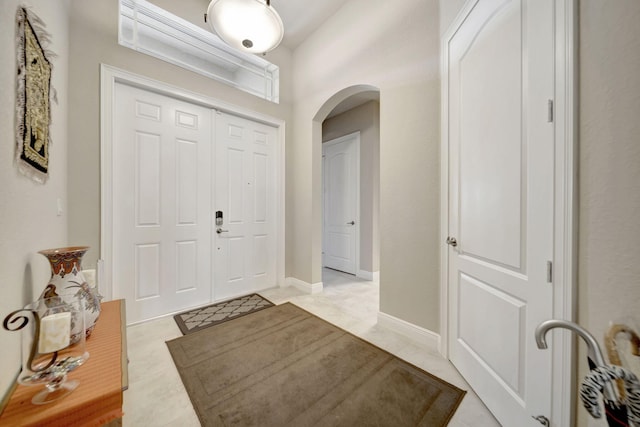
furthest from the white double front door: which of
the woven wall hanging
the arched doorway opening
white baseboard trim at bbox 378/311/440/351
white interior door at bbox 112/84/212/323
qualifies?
white baseboard trim at bbox 378/311/440/351

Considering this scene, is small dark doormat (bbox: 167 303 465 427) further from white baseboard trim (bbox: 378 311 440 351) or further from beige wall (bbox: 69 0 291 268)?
beige wall (bbox: 69 0 291 268)

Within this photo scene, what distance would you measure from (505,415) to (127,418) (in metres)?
1.95

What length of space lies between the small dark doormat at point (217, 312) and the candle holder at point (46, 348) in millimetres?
1316

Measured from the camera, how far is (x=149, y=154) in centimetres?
221

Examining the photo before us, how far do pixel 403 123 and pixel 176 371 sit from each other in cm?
261

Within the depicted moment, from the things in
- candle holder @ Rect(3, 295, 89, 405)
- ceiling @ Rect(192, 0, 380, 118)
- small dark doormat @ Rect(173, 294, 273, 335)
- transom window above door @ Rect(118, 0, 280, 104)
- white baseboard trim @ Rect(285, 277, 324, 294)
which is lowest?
small dark doormat @ Rect(173, 294, 273, 335)

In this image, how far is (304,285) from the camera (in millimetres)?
3084

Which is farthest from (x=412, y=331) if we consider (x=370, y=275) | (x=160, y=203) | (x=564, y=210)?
(x=160, y=203)

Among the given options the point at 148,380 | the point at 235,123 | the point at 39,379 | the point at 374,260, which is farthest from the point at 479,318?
the point at 235,123

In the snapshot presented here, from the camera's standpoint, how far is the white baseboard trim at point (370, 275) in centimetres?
369

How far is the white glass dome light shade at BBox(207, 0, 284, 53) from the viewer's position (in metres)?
1.39

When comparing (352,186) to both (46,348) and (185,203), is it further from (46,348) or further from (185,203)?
(46,348)

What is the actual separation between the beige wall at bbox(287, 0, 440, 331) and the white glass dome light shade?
112 cm

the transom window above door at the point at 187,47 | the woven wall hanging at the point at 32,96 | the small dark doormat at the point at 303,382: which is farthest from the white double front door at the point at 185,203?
the woven wall hanging at the point at 32,96
